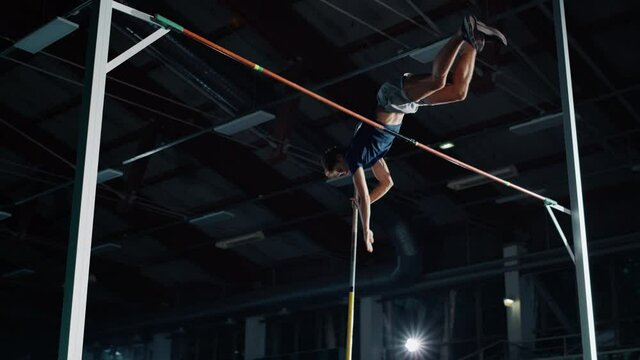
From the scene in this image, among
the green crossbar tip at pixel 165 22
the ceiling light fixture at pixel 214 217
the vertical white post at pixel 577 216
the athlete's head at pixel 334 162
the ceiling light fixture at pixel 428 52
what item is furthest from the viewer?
the ceiling light fixture at pixel 214 217

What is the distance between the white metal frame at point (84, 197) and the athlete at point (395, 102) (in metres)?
2.70

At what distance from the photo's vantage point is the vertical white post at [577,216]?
20.8ft

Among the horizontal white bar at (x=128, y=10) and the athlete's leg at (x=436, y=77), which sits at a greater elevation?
the athlete's leg at (x=436, y=77)

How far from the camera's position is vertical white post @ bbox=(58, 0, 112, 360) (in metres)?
3.81

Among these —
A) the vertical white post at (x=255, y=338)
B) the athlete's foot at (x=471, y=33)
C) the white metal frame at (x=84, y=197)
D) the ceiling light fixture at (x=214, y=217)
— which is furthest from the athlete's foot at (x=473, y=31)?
the vertical white post at (x=255, y=338)

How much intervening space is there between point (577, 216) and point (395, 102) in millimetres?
1677

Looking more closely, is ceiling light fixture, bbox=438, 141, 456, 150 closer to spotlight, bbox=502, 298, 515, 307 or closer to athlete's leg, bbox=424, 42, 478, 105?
spotlight, bbox=502, 298, 515, 307

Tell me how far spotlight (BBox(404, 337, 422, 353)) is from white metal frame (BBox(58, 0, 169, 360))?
13.8m

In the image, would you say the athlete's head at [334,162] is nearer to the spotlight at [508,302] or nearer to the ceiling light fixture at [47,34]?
the ceiling light fixture at [47,34]

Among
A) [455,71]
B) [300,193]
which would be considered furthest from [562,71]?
[300,193]

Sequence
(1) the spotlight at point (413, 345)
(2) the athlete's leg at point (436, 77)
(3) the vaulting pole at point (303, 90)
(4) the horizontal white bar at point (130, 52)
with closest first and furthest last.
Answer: (4) the horizontal white bar at point (130, 52) < (3) the vaulting pole at point (303, 90) < (2) the athlete's leg at point (436, 77) < (1) the spotlight at point (413, 345)

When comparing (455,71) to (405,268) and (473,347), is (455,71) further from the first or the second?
(473,347)

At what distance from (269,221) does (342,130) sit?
424 centimetres

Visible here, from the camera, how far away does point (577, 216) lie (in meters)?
6.53
